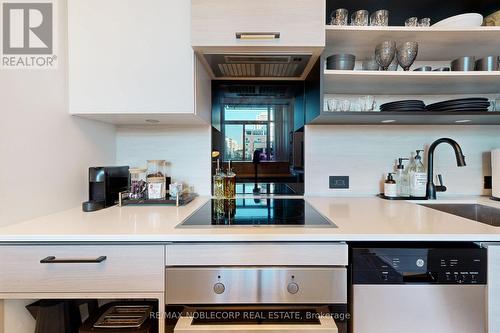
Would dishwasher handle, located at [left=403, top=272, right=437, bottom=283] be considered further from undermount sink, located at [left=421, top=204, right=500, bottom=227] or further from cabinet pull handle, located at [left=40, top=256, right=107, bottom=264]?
cabinet pull handle, located at [left=40, top=256, right=107, bottom=264]

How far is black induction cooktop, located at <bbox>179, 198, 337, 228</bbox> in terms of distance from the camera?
36.9 inches

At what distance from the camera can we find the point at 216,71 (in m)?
1.44

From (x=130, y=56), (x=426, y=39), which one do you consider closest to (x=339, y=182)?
(x=426, y=39)

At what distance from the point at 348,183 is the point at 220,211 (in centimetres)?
84

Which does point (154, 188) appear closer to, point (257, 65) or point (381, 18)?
point (257, 65)

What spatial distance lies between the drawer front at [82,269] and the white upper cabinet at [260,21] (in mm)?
865

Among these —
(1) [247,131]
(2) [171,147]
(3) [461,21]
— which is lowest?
(2) [171,147]

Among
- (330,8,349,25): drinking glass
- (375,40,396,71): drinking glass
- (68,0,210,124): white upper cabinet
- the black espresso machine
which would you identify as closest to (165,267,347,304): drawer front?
the black espresso machine

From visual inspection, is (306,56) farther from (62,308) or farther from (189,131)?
(62,308)

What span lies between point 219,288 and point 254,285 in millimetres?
110

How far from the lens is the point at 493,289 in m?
0.81

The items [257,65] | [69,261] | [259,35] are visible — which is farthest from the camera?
[257,65]

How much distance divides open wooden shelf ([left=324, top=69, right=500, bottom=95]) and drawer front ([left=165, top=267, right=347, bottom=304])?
0.90 metres

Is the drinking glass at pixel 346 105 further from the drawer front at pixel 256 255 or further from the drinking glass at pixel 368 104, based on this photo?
the drawer front at pixel 256 255
